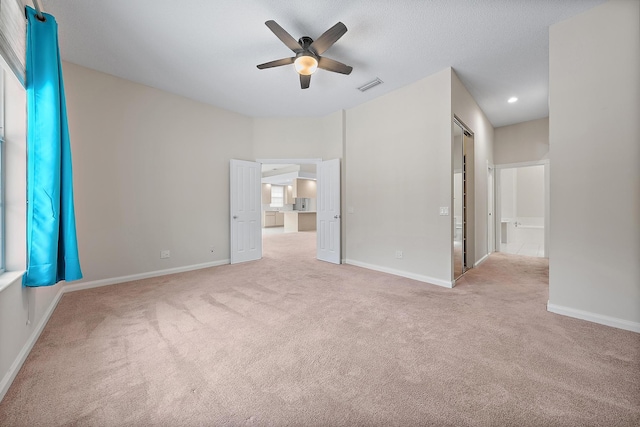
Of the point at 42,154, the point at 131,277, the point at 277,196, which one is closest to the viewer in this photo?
the point at 42,154

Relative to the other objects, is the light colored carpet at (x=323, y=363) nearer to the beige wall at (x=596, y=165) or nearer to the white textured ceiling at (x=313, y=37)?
the beige wall at (x=596, y=165)

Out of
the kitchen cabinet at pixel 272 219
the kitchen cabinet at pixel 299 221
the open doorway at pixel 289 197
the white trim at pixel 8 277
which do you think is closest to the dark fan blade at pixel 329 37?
the white trim at pixel 8 277

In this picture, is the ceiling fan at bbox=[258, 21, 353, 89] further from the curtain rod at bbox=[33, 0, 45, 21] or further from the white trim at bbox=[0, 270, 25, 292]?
the white trim at bbox=[0, 270, 25, 292]

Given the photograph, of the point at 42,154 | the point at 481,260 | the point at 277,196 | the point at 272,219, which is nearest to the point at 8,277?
the point at 42,154

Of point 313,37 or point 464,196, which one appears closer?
point 313,37

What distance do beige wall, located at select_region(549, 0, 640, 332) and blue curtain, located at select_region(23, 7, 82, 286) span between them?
4.29 meters

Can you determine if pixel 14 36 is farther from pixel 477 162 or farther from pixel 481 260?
pixel 481 260

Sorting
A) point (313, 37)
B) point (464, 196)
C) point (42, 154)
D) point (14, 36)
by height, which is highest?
point (313, 37)

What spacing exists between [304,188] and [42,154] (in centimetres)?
973

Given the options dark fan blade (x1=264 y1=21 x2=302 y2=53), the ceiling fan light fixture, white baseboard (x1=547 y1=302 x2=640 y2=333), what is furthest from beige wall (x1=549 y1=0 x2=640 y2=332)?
dark fan blade (x1=264 y1=21 x2=302 y2=53)

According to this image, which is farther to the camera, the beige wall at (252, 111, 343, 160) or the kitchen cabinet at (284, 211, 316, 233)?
the kitchen cabinet at (284, 211, 316, 233)

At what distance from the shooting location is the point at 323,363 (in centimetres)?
171

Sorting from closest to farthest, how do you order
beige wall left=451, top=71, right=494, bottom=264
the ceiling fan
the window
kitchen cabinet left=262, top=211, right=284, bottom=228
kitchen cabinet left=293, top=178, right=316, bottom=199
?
1. the ceiling fan
2. beige wall left=451, top=71, right=494, bottom=264
3. kitchen cabinet left=293, top=178, right=316, bottom=199
4. kitchen cabinet left=262, top=211, right=284, bottom=228
5. the window

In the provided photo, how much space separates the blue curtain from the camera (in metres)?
1.78
